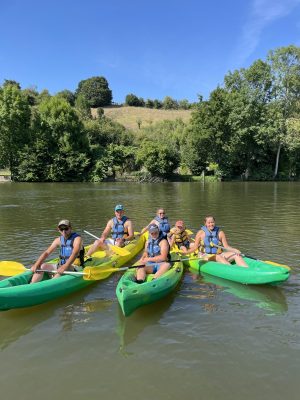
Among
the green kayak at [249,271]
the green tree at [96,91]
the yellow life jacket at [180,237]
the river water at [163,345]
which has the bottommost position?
the river water at [163,345]

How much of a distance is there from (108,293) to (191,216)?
1141 cm

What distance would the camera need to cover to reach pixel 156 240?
29.3 ft

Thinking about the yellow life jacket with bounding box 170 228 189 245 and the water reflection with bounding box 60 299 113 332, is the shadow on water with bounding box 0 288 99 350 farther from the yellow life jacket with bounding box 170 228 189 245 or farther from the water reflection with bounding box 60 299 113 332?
the yellow life jacket with bounding box 170 228 189 245

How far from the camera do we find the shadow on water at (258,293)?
7699 mm

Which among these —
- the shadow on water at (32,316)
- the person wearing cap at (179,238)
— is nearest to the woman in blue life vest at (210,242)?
the person wearing cap at (179,238)

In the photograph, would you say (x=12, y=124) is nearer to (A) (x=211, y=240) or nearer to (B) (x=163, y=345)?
(A) (x=211, y=240)

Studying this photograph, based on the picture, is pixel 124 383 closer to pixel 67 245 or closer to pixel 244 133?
pixel 67 245

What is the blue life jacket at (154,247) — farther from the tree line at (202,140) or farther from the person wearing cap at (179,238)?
the tree line at (202,140)

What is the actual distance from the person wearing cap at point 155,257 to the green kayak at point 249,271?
1126 millimetres

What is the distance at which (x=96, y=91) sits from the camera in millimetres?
98625

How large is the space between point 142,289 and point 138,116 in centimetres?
7769

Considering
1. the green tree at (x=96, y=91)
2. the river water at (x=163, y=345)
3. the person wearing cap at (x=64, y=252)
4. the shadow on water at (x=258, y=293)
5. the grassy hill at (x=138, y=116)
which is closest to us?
the river water at (x=163, y=345)

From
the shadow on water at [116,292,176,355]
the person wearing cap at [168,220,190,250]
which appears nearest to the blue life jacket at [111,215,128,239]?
the person wearing cap at [168,220,190,250]

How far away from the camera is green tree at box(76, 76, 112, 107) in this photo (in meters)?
98.6
